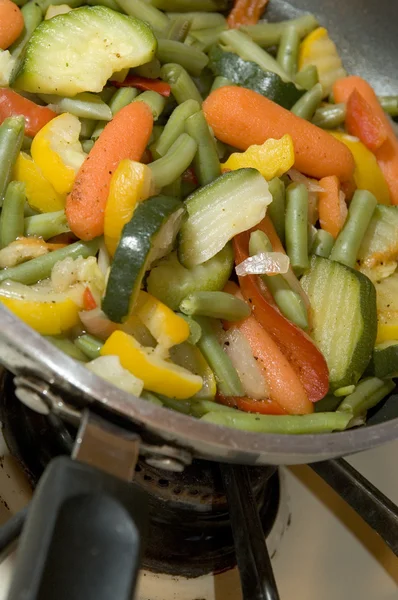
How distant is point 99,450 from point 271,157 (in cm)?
68

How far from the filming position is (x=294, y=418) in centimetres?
114

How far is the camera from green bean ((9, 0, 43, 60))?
1.39m

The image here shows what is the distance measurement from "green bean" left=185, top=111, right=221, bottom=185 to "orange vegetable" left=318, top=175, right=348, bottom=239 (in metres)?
0.25

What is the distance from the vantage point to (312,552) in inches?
53.0

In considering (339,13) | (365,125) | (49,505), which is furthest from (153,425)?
(339,13)

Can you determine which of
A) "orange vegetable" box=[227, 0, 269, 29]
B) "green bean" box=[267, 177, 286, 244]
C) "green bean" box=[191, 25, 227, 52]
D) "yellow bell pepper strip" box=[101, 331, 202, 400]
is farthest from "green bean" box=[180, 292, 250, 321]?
"orange vegetable" box=[227, 0, 269, 29]

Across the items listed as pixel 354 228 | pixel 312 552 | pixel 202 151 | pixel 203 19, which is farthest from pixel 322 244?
pixel 203 19

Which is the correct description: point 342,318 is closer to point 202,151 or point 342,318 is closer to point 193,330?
point 193,330

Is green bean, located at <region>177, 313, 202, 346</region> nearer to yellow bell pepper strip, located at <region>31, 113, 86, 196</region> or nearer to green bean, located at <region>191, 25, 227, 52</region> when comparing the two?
yellow bell pepper strip, located at <region>31, 113, 86, 196</region>

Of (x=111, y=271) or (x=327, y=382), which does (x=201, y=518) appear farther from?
(x=111, y=271)

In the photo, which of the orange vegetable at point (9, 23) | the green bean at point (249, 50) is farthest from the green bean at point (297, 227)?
the orange vegetable at point (9, 23)

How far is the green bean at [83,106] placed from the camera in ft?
4.26

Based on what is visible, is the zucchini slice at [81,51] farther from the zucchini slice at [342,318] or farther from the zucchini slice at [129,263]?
the zucchini slice at [342,318]

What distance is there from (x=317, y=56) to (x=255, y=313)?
2.88 feet
